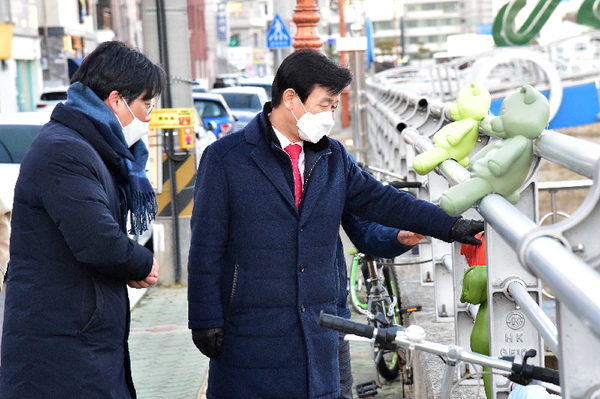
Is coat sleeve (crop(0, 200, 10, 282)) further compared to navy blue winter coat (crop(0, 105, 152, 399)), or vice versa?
coat sleeve (crop(0, 200, 10, 282))

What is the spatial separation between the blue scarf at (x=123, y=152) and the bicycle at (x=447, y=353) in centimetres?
115

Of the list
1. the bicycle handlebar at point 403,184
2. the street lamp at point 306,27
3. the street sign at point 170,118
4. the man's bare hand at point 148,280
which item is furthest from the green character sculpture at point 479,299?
the street lamp at point 306,27

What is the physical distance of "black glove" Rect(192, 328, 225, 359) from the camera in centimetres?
275

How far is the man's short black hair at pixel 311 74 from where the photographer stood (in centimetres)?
278

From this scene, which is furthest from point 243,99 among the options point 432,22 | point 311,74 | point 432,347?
point 432,22

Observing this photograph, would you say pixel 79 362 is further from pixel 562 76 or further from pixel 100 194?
pixel 562 76

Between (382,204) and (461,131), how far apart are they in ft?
2.28

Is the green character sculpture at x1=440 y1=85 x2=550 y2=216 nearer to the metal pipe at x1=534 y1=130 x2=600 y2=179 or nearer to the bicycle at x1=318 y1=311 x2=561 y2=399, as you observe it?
the metal pipe at x1=534 y1=130 x2=600 y2=179

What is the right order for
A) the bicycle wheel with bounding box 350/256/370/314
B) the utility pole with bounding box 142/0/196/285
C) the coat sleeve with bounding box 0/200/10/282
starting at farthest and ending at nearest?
the utility pole with bounding box 142/0/196/285 < the bicycle wheel with bounding box 350/256/370/314 < the coat sleeve with bounding box 0/200/10/282

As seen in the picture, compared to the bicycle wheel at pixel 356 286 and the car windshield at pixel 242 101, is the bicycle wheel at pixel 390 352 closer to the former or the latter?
the bicycle wheel at pixel 356 286

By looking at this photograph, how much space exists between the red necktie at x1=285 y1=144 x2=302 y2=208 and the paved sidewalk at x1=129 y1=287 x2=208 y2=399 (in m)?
2.62

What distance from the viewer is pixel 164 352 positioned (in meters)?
6.05

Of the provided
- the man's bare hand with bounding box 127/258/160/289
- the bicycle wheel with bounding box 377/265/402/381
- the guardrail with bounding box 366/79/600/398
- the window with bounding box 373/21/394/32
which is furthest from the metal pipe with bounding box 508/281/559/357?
the window with bounding box 373/21/394/32

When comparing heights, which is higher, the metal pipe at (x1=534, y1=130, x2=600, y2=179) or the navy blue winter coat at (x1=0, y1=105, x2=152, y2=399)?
the metal pipe at (x1=534, y1=130, x2=600, y2=179)
